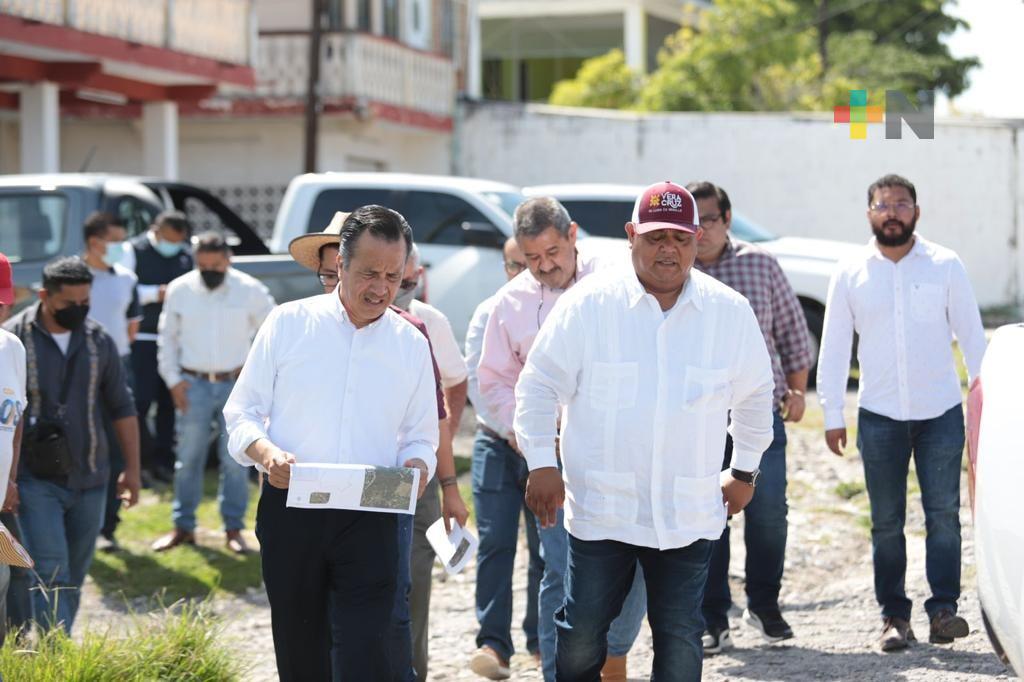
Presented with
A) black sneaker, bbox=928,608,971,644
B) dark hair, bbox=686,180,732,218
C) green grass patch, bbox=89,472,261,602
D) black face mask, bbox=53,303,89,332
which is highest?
dark hair, bbox=686,180,732,218

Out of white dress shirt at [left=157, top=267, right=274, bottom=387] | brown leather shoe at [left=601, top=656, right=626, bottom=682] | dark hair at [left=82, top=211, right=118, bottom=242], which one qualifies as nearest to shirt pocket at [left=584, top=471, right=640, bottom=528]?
brown leather shoe at [left=601, top=656, right=626, bottom=682]

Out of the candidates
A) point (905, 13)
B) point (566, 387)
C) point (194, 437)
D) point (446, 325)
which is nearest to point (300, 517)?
point (566, 387)

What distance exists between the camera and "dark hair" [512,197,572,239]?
20.6 feet

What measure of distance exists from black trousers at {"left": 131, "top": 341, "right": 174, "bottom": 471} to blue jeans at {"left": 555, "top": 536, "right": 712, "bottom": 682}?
6.67m

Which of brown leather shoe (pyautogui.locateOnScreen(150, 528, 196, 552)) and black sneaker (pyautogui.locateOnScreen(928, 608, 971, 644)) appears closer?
black sneaker (pyautogui.locateOnScreen(928, 608, 971, 644))

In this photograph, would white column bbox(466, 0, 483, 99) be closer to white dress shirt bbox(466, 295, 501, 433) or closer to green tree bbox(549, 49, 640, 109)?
green tree bbox(549, 49, 640, 109)

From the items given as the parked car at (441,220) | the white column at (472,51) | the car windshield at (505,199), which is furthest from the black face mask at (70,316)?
the white column at (472,51)

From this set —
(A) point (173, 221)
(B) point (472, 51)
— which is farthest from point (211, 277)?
(B) point (472, 51)

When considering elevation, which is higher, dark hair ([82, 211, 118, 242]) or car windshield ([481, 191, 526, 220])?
car windshield ([481, 191, 526, 220])

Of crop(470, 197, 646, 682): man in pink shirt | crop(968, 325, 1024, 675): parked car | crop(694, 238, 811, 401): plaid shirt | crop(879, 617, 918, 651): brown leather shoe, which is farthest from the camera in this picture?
crop(694, 238, 811, 401): plaid shirt

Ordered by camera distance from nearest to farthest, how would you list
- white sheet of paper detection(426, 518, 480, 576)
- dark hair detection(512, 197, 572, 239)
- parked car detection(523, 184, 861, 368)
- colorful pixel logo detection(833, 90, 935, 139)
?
1. white sheet of paper detection(426, 518, 480, 576)
2. dark hair detection(512, 197, 572, 239)
3. colorful pixel logo detection(833, 90, 935, 139)
4. parked car detection(523, 184, 861, 368)

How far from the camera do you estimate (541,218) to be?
628 centimetres

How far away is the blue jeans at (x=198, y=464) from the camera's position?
9.79m

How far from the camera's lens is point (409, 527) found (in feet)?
16.9
